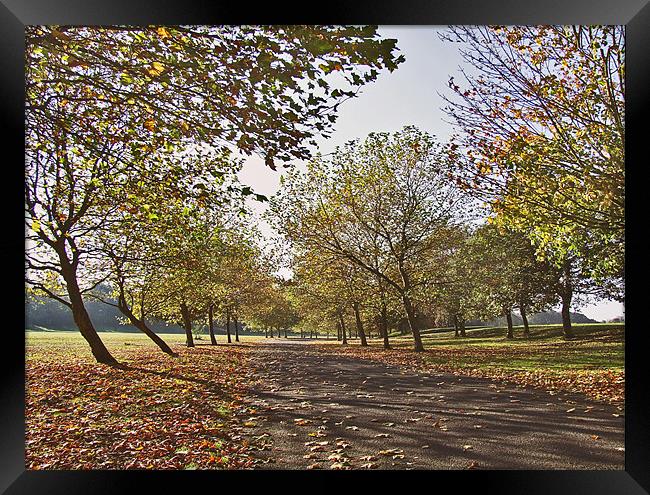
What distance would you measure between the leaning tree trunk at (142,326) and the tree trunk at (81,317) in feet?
1.12

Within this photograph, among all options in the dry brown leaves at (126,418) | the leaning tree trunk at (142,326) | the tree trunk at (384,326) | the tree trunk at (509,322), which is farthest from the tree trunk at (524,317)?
the leaning tree trunk at (142,326)

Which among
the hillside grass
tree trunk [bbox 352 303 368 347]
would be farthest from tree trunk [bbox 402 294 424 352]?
tree trunk [bbox 352 303 368 347]

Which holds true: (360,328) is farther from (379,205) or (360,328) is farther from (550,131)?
(550,131)

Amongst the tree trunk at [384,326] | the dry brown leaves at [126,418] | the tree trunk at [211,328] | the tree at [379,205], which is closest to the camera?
the dry brown leaves at [126,418]

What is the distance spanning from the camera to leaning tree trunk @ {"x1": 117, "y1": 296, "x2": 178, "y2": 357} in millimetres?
4730

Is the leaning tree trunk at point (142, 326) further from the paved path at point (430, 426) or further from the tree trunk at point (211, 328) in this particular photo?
the paved path at point (430, 426)

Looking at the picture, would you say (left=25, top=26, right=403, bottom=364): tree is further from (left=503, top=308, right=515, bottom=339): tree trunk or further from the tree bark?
the tree bark

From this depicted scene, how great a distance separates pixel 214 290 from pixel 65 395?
2105 mm

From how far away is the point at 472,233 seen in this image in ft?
17.8

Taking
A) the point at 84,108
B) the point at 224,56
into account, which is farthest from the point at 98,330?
the point at 224,56

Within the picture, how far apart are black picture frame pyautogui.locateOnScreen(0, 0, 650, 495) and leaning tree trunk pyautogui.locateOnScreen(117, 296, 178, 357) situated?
100 cm
